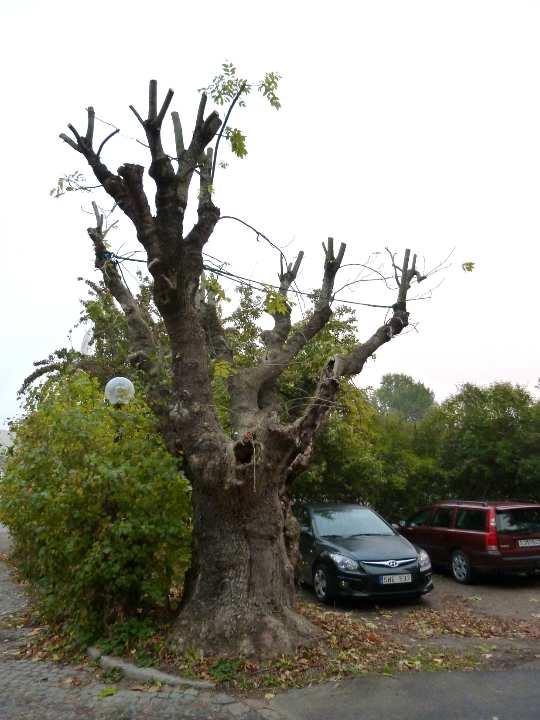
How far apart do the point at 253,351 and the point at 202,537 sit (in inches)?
396

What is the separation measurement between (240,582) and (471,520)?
6951 millimetres

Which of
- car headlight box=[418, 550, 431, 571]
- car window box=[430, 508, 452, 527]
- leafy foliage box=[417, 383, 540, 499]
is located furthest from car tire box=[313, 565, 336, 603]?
leafy foliage box=[417, 383, 540, 499]

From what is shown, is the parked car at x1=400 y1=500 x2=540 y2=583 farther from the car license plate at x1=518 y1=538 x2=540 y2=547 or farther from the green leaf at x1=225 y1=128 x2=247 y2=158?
the green leaf at x1=225 y1=128 x2=247 y2=158

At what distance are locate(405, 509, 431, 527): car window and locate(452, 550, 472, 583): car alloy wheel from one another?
4.74 ft

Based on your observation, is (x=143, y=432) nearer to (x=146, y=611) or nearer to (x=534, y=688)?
(x=146, y=611)

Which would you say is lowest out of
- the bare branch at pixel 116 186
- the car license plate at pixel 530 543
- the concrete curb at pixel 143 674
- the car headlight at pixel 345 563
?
the concrete curb at pixel 143 674

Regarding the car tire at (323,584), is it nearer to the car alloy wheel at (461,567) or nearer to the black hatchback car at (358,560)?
the black hatchback car at (358,560)

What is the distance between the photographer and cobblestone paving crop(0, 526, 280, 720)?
18.9 ft

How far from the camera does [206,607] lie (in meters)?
7.11

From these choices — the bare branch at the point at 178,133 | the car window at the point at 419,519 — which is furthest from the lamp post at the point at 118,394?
the car window at the point at 419,519

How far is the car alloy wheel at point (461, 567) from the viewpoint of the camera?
12320 millimetres

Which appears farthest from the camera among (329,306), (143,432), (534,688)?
(329,306)

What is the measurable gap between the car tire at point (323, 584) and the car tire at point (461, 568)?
327cm

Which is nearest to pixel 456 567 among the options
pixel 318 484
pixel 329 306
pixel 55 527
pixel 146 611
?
pixel 318 484
